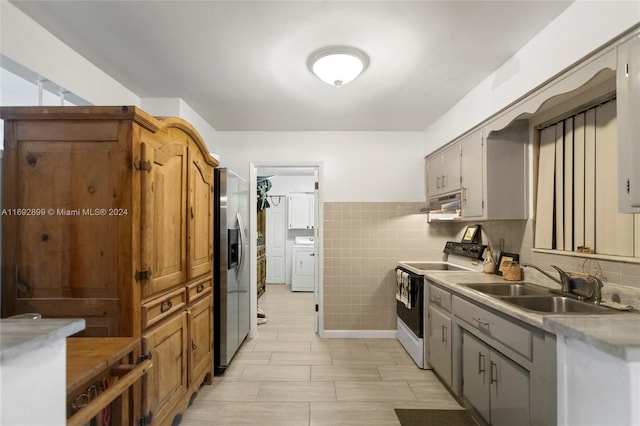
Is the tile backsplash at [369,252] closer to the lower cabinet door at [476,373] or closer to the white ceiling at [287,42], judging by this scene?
the white ceiling at [287,42]

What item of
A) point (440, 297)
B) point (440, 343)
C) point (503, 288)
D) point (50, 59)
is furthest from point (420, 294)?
point (50, 59)

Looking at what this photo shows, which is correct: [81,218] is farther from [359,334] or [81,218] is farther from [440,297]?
[359,334]

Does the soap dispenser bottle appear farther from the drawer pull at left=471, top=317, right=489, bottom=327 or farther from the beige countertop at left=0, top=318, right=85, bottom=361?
the beige countertop at left=0, top=318, right=85, bottom=361

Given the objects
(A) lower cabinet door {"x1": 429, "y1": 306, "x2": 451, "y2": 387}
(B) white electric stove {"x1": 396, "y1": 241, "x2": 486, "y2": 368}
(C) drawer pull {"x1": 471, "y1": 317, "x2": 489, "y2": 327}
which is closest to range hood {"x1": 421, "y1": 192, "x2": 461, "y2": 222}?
(B) white electric stove {"x1": 396, "y1": 241, "x2": 486, "y2": 368}

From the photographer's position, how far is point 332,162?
3730 millimetres

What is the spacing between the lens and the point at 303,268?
5.96 metres

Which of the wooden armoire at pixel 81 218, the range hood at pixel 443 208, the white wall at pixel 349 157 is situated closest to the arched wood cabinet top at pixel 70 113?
the wooden armoire at pixel 81 218

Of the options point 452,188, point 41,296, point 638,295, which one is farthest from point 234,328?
point 638,295

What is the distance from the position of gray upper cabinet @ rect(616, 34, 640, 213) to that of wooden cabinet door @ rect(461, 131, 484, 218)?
3.74ft

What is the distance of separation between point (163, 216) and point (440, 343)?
2.36 metres

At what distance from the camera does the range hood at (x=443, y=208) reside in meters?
2.96

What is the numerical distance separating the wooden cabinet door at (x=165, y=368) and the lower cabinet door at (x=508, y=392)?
1974 mm

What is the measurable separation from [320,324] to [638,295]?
9.24 ft

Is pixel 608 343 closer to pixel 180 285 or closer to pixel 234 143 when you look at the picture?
pixel 180 285
